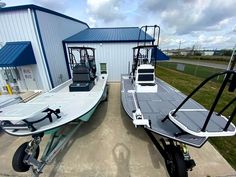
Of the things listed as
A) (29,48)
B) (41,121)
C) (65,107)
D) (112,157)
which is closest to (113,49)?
(29,48)

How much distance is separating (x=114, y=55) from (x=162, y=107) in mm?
6724

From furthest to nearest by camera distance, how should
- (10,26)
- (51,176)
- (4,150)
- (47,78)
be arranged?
(47,78) < (10,26) < (4,150) < (51,176)

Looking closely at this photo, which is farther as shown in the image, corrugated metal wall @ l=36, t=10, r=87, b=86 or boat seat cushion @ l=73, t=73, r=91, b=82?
corrugated metal wall @ l=36, t=10, r=87, b=86

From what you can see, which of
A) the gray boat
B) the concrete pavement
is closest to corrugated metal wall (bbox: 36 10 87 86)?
the concrete pavement

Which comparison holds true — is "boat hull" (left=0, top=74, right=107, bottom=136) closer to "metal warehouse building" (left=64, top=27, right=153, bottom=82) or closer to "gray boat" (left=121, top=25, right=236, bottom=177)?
"gray boat" (left=121, top=25, right=236, bottom=177)

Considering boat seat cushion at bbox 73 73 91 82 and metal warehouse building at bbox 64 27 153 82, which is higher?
metal warehouse building at bbox 64 27 153 82

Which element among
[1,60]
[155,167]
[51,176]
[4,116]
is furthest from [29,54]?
[155,167]

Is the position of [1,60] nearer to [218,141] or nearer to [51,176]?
[51,176]

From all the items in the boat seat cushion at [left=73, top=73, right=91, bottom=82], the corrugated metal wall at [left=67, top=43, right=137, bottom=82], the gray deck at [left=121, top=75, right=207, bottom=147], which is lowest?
the gray deck at [left=121, top=75, right=207, bottom=147]

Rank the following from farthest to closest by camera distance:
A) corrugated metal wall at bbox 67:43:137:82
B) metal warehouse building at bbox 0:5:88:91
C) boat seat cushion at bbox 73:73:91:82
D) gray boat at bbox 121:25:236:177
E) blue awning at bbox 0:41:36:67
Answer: corrugated metal wall at bbox 67:43:137:82 → metal warehouse building at bbox 0:5:88:91 → blue awning at bbox 0:41:36:67 → boat seat cushion at bbox 73:73:91:82 → gray boat at bbox 121:25:236:177

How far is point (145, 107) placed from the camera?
3.33m

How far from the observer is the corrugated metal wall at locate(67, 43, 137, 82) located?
8984mm

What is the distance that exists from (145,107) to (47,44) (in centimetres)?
653

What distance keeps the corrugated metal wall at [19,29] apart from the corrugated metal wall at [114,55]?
118 inches
